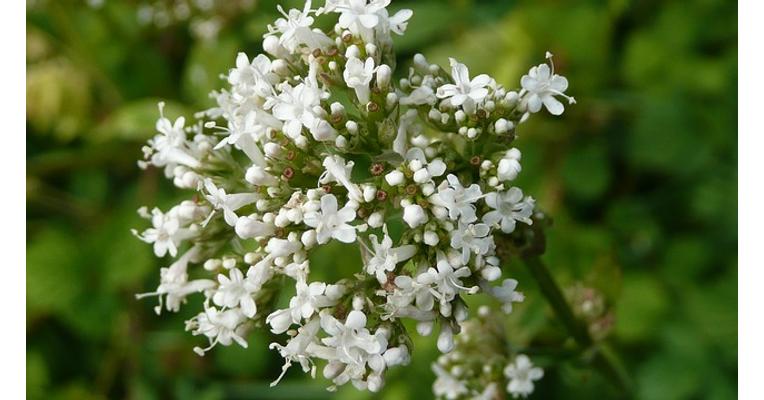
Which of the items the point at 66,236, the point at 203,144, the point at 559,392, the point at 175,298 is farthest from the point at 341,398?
the point at 66,236

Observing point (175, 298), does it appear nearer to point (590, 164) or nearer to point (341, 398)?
point (341, 398)

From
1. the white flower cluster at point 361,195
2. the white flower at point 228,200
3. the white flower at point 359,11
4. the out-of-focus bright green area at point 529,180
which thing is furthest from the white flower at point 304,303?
the out-of-focus bright green area at point 529,180

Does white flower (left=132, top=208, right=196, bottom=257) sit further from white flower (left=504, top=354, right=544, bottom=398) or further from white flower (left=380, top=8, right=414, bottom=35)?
white flower (left=504, top=354, right=544, bottom=398)

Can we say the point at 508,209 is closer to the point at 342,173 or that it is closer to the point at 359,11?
the point at 342,173

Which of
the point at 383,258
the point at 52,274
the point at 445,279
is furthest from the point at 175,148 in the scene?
the point at 52,274

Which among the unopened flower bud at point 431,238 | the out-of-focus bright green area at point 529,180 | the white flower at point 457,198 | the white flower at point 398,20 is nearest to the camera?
the white flower at point 457,198

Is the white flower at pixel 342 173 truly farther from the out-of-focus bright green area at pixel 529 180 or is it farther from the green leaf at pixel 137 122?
the green leaf at pixel 137 122

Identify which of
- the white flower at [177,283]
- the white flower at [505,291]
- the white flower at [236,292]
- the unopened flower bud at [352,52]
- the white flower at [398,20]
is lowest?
the white flower at [505,291]

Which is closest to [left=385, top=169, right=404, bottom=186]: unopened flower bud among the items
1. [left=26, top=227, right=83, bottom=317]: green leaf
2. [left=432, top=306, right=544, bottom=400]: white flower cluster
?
[left=432, top=306, right=544, bottom=400]: white flower cluster
